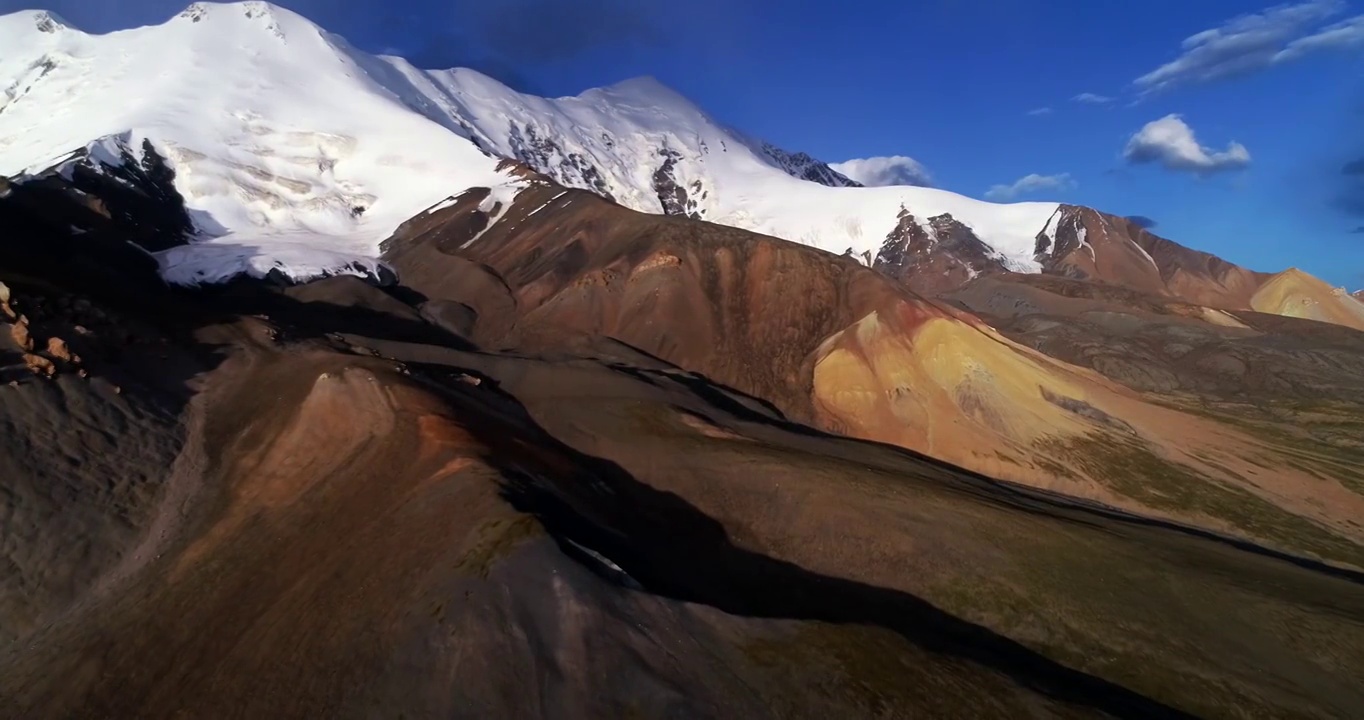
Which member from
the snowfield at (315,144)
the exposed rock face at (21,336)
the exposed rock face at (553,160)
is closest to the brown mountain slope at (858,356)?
the snowfield at (315,144)

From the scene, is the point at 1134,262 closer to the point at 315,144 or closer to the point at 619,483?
the point at 619,483

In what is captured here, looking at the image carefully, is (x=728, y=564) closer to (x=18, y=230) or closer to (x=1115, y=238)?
(x=18, y=230)

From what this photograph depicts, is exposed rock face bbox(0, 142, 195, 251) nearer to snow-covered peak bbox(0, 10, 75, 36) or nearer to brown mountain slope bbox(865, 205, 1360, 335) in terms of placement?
snow-covered peak bbox(0, 10, 75, 36)

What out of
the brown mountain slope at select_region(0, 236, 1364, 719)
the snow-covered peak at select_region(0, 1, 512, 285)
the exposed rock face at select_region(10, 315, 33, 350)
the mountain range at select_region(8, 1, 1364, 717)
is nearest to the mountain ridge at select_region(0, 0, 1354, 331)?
the snow-covered peak at select_region(0, 1, 512, 285)

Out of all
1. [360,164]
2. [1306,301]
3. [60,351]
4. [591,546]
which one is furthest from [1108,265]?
[60,351]

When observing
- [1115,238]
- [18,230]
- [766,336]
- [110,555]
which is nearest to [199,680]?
[110,555]

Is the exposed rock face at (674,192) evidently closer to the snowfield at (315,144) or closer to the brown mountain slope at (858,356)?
the snowfield at (315,144)
